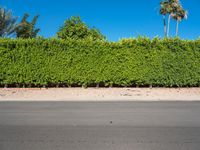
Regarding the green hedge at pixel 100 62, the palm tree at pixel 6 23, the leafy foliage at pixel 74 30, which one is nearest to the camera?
the green hedge at pixel 100 62

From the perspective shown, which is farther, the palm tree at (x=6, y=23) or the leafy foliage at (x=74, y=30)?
the palm tree at (x=6, y=23)

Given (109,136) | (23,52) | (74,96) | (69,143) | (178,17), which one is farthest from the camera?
(178,17)

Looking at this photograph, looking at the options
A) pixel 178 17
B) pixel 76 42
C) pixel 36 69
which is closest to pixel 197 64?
pixel 76 42

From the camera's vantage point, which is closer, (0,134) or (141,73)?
(0,134)

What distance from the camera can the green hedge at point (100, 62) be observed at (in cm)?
2078

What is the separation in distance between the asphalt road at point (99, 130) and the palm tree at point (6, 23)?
3310cm

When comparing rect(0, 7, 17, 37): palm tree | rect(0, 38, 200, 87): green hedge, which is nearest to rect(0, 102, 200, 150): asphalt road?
rect(0, 38, 200, 87): green hedge

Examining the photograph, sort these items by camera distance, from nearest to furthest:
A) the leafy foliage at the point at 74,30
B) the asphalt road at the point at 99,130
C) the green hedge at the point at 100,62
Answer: the asphalt road at the point at 99,130 < the green hedge at the point at 100,62 < the leafy foliage at the point at 74,30

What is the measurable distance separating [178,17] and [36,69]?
38153 millimetres

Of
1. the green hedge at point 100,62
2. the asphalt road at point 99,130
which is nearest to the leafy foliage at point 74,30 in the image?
the green hedge at point 100,62

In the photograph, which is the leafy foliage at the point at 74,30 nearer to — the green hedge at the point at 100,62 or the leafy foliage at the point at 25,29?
the green hedge at the point at 100,62

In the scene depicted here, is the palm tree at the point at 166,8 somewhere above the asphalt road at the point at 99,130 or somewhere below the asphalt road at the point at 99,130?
above

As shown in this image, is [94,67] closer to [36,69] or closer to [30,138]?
[36,69]

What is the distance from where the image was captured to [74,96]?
1709 cm
